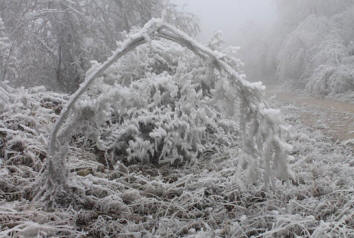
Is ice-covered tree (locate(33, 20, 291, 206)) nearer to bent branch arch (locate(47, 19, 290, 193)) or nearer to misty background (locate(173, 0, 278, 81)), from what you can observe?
bent branch arch (locate(47, 19, 290, 193))

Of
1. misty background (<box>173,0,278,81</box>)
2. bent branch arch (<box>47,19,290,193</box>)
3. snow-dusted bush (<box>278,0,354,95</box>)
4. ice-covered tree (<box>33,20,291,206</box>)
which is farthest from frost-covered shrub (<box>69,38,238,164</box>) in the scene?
misty background (<box>173,0,278,81</box>)

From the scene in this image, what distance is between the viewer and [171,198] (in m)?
2.76

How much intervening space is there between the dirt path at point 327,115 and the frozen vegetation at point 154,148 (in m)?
0.05

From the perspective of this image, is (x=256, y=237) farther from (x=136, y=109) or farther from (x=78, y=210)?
(x=136, y=109)

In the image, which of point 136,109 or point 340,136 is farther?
point 340,136

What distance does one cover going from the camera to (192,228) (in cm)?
226

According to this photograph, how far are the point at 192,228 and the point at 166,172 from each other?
1.00 meters

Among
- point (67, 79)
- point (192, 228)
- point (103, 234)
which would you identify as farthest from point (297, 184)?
point (67, 79)

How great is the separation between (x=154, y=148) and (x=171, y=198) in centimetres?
71

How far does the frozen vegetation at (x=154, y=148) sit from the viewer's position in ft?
6.62

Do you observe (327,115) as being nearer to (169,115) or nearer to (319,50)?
(169,115)

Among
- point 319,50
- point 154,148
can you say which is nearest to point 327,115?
point 154,148

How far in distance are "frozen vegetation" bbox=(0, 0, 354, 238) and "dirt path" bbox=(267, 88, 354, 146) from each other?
0.05 metres

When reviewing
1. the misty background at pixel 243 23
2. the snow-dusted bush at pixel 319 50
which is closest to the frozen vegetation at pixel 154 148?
the snow-dusted bush at pixel 319 50
